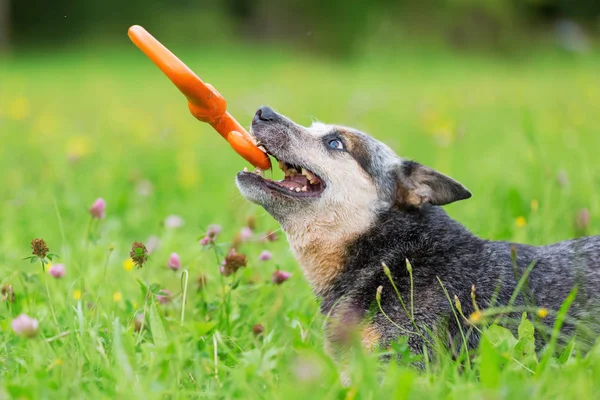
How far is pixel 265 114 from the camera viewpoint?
3.95m

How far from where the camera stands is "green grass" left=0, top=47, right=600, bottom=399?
255cm

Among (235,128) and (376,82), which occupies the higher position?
(376,82)

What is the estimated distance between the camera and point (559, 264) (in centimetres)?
342

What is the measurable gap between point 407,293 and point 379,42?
2203 cm

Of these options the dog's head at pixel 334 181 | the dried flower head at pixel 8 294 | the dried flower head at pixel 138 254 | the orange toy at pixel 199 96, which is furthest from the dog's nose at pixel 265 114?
the dried flower head at pixel 8 294

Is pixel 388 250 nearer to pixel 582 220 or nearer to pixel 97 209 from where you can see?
pixel 97 209

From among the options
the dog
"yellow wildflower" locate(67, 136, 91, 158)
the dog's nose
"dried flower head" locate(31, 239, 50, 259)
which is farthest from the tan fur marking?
"yellow wildflower" locate(67, 136, 91, 158)

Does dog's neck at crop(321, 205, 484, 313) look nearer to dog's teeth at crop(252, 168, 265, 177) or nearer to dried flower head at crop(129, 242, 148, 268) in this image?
dog's teeth at crop(252, 168, 265, 177)

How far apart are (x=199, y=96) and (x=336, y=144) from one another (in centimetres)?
87

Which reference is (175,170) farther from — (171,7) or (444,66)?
(171,7)

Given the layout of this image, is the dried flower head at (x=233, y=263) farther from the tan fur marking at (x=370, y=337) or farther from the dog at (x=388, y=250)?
the tan fur marking at (x=370, y=337)

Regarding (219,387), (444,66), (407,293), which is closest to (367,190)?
(407,293)

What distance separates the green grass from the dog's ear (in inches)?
32.0

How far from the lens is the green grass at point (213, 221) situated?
2549mm
